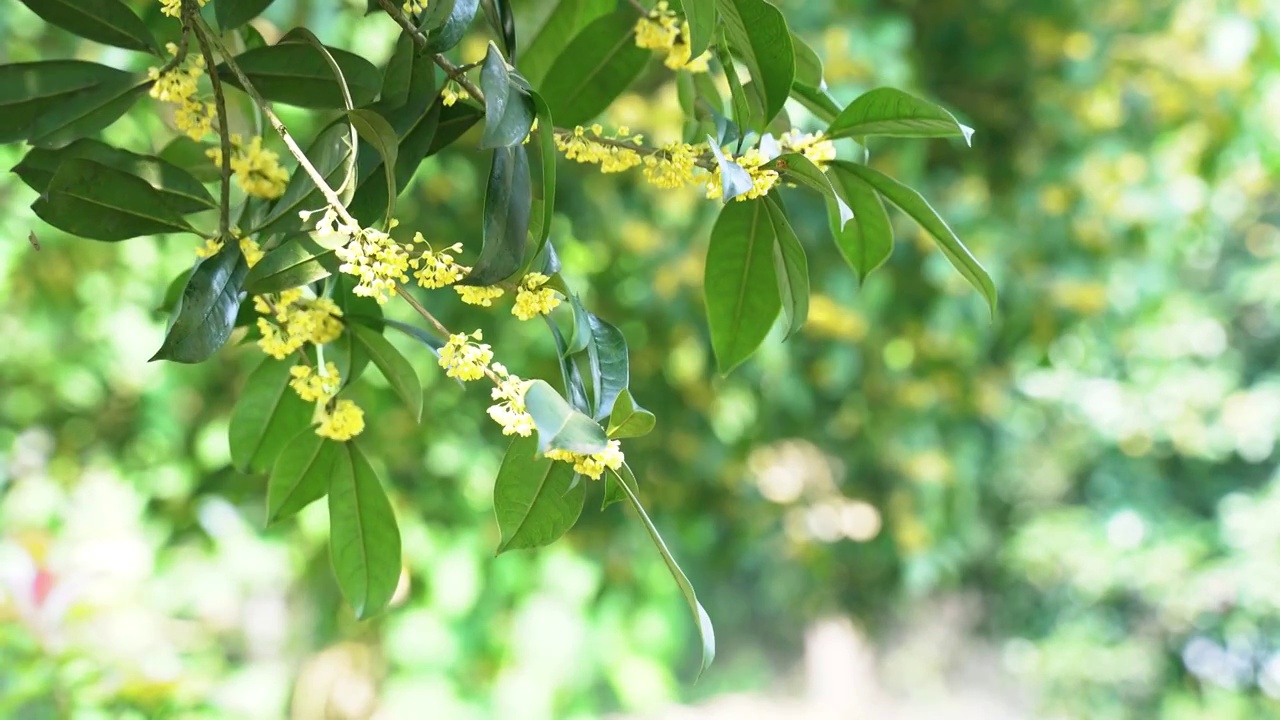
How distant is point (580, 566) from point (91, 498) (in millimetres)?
678

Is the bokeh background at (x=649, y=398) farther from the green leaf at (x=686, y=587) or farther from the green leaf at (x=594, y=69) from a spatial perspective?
the green leaf at (x=686, y=587)

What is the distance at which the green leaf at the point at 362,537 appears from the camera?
0.37 m

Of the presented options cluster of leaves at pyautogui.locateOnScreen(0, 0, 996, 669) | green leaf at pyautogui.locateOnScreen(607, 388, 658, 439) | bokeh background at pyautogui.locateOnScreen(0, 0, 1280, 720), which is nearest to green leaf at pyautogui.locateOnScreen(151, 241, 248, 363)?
cluster of leaves at pyautogui.locateOnScreen(0, 0, 996, 669)

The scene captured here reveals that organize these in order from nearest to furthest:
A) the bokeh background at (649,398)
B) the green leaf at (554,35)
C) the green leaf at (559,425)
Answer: the green leaf at (559,425) → the green leaf at (554,35) → the bokeh background at (649,398)

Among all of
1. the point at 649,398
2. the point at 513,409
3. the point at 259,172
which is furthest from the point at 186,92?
the point at 649,398

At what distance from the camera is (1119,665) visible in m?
2.61

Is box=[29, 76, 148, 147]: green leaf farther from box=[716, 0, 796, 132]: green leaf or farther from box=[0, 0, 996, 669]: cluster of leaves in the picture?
box=[716, 0, 796, 132]: green leaf

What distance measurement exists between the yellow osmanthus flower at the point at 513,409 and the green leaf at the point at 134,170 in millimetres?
127

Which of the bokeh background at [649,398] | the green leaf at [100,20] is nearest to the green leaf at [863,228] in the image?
the green leaf at [100,20]

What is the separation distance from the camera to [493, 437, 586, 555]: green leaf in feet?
0.94

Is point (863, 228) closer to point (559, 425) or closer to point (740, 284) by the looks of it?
point (740, 284)

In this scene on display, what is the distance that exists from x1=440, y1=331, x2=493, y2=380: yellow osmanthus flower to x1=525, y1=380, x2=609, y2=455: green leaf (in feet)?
0.12

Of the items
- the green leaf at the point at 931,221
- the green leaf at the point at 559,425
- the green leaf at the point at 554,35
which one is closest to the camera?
the green leaf at the point at 559,425

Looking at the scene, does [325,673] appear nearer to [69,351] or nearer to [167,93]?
[69,351]
